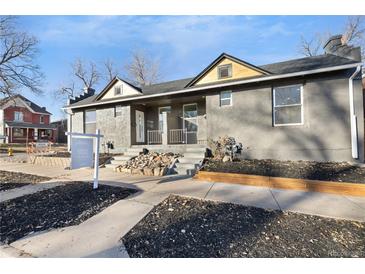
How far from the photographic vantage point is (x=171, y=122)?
1190 centimetres

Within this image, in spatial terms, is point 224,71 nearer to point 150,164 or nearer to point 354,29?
point 150,164

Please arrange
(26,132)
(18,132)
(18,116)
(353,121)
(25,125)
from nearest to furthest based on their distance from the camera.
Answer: (353,121) < (18,132) < (25,125) < (26,132) < (18,116)

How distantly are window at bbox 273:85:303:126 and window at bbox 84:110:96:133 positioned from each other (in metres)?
10.7

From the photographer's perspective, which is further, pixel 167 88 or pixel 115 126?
pixel 115 126

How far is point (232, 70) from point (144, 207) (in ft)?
24.2

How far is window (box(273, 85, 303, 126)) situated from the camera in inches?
308

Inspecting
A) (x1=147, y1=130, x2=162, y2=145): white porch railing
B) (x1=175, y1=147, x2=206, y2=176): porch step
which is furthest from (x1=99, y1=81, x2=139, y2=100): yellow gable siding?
(x1=175, y1=147, x2=206, y2=176): porch step

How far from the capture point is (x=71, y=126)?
45.0 ft

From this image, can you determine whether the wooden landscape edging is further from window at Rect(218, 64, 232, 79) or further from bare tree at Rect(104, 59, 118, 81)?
bare tree at Rect(104, 59, 118, 81)

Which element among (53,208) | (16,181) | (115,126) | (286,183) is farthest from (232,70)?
(16,181)

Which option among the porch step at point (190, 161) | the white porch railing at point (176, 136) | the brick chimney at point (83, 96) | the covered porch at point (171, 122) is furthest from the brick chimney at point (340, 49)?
the brick chimney at point (83, 96)

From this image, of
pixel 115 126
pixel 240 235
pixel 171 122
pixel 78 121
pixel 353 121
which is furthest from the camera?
pixel 78 121

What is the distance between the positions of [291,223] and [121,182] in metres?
4.63

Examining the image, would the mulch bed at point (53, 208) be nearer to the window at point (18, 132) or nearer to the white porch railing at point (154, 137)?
the white porch railing at point (154, 137)
